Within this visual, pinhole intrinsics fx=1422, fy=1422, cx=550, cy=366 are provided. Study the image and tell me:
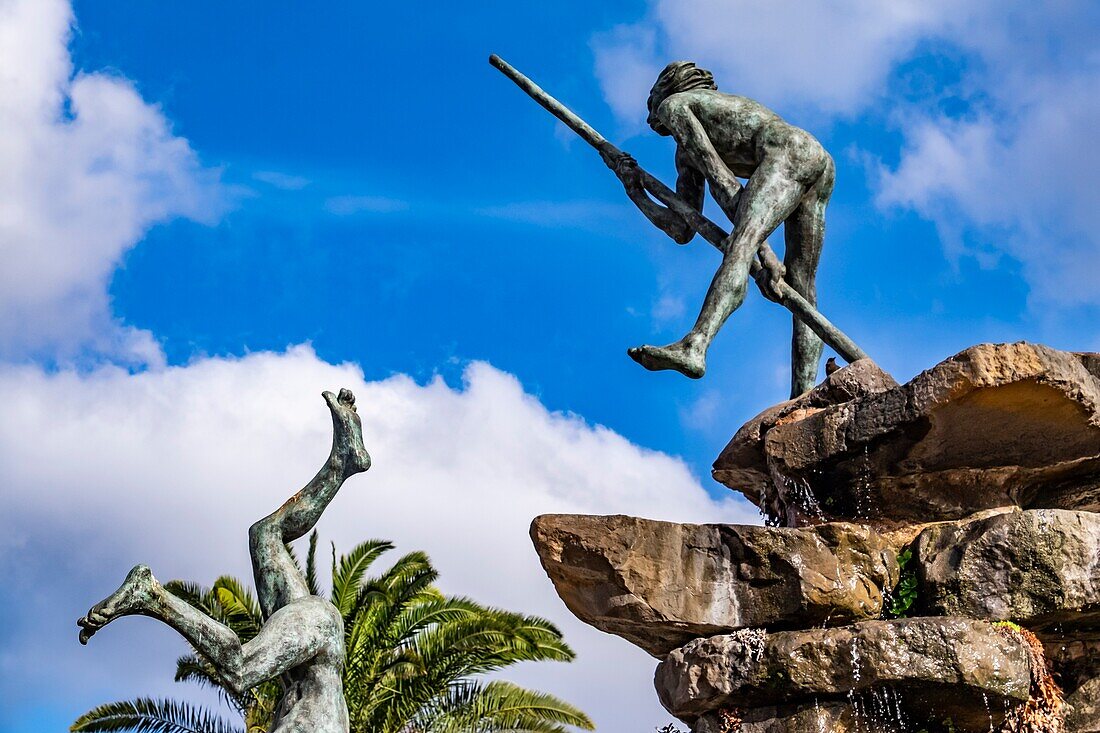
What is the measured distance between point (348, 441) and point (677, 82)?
4.45m

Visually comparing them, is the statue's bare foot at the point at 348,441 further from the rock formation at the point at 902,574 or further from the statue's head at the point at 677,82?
the statue's head at the point at 677,82

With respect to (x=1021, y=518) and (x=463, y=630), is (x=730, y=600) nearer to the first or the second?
(x=1021, y=518)

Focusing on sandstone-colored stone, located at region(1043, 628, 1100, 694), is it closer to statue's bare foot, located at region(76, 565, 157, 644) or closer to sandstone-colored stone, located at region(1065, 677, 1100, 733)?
sandstone-colored stone, located at region(1065, 677, 1100, 733)

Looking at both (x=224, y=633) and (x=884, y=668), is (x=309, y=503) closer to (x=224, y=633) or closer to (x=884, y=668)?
(x=224, y=633)

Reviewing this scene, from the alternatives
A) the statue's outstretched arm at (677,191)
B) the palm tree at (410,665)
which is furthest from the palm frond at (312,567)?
the statue's outstretched arm at (677,191)

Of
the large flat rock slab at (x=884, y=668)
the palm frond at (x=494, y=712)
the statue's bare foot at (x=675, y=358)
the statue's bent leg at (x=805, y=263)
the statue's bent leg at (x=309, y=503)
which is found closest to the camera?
the statue's bent leg at (x=309, y=503)

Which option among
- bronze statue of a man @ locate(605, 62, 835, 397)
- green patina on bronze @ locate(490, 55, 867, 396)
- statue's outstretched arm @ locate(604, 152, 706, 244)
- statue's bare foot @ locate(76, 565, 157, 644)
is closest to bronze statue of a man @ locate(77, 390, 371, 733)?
statue's bare foot @ locate(76, 565, 157, 644)

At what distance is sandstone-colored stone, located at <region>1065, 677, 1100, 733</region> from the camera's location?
659 cm

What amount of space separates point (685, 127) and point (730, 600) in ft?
11.2

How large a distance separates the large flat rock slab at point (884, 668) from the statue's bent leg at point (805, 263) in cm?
294

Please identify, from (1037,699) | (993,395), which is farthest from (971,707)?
(993,395)

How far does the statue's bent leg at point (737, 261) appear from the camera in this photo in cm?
740

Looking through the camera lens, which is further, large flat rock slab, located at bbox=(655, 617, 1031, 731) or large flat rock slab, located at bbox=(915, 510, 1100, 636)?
large flat rock slab, located at bbox=(915, 510, 1100, 636)

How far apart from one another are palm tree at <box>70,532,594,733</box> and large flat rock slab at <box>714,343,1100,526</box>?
8446 mm
